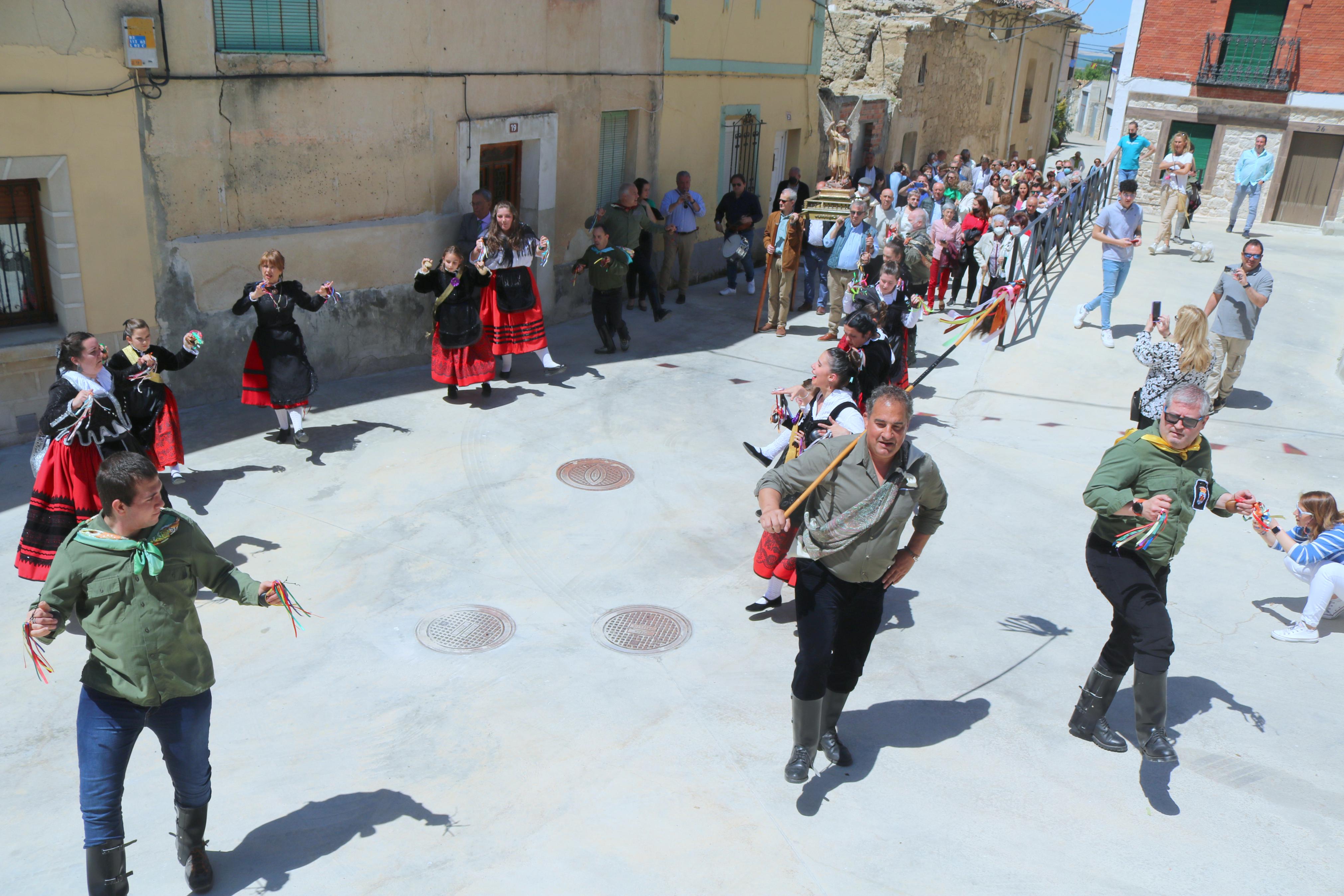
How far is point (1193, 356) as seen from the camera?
6875 millimetres

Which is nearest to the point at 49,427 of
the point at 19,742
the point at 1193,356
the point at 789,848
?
the point at 19,742

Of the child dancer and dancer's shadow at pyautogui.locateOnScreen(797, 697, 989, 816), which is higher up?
the child dancer

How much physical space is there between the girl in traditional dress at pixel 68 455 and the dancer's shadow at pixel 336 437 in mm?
2231

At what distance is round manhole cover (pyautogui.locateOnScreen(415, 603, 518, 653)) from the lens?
5812 millimetres

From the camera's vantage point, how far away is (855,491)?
4340mm

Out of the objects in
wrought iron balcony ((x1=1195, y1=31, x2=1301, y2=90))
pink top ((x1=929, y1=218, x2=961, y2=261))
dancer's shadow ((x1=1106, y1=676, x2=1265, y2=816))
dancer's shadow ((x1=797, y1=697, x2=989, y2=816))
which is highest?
wrought iron balcony ((x1=1195, y1=31, x2=1301, y2=90))

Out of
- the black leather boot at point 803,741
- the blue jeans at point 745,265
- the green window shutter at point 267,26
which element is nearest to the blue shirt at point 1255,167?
the blue jeans at point 745,265

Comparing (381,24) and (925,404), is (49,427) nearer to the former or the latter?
(381,24)

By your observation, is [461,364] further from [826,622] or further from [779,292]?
[826,622]

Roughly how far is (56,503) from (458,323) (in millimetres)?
4029

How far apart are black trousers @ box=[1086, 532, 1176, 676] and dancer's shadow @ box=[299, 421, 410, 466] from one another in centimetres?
565

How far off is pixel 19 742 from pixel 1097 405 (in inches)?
361

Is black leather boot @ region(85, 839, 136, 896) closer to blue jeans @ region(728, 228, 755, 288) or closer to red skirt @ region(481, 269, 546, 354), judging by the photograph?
red skirt @ region(481, 269, 546, 354)

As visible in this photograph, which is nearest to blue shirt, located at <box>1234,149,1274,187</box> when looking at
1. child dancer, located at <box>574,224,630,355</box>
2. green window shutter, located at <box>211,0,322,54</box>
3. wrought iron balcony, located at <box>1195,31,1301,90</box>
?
wrought iron balcony, located at <box>1195,31,1301,90</box>
